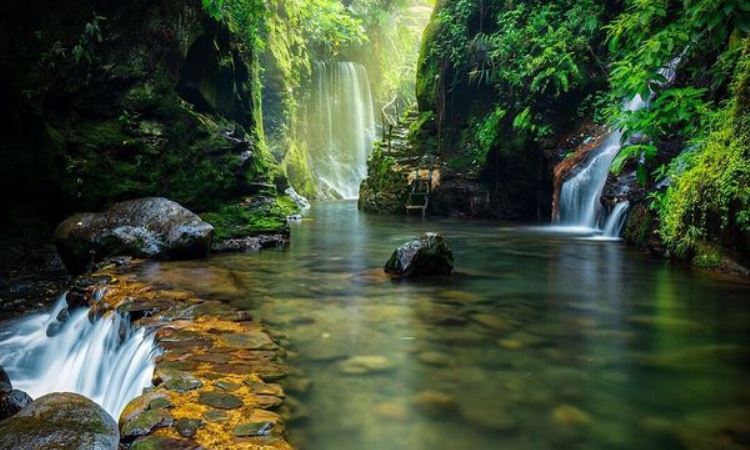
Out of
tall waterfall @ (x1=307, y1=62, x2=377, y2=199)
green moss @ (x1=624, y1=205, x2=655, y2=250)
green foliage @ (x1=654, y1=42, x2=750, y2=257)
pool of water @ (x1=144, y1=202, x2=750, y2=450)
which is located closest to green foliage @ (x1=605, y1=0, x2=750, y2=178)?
green foliage @ (x1=654, y1=42, x2=750, y2=257)

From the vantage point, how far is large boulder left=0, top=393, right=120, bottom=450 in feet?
8.20

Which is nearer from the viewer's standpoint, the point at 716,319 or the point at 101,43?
the point at 716,319

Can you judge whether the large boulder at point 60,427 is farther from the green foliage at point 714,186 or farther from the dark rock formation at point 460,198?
the dark rock formation at point 460,198

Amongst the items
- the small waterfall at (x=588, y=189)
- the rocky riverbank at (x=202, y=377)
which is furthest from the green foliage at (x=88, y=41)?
the small waterfall at (x=588, y=189)

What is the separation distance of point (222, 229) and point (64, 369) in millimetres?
4692

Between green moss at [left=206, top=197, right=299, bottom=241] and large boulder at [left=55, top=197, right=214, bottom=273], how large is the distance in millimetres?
1136

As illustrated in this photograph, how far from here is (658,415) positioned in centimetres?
294

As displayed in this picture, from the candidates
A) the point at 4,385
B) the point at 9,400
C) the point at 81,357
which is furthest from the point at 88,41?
the point at 9,400

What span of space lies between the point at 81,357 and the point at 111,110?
5.46 meters

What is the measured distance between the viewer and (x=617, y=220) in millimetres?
10594

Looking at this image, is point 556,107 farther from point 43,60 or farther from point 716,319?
point 43,60

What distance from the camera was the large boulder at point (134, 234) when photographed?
7402 mm

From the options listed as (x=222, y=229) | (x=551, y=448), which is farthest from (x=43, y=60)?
(x=551, y=448)

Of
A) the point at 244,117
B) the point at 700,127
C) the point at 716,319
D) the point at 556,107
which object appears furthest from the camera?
the point at 556,107
